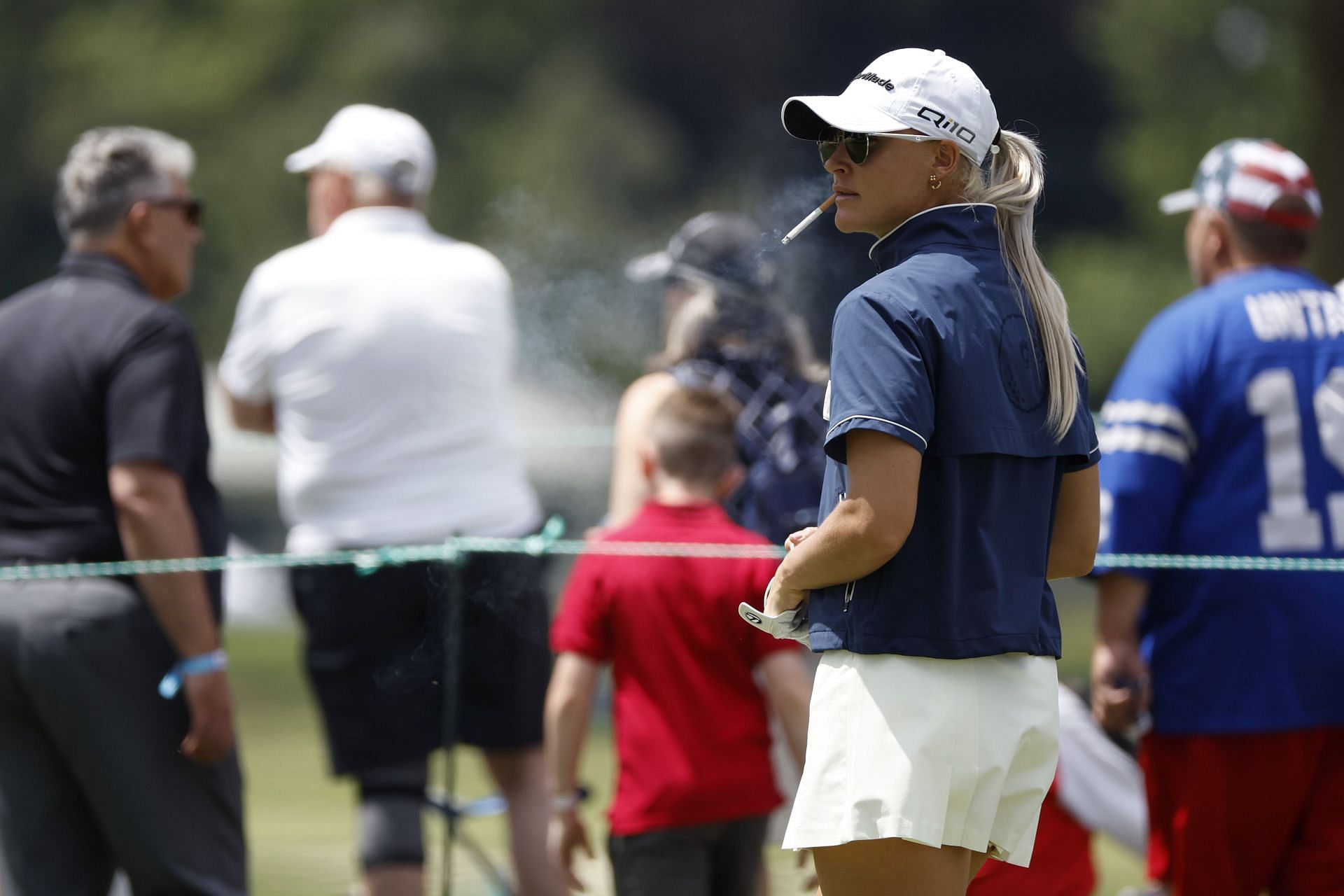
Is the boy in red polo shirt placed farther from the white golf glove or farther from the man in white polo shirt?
the white golf glove

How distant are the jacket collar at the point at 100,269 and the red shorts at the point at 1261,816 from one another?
242 centimetres

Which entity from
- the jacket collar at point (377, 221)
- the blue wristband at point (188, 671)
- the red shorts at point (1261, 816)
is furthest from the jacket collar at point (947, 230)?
the jacket collar at point (377, 221)

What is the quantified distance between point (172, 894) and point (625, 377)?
6240 mm

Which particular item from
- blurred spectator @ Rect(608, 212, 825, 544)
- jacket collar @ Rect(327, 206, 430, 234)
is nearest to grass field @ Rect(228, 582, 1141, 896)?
blurred spectator @ Rect(608, 212, 825, 544)

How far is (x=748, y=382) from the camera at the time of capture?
416 cm

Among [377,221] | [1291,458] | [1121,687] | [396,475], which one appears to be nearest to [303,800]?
[396,475]

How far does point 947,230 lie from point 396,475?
6.16ft

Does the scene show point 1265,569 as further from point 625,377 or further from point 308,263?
point 625,377

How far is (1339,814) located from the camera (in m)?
3.70

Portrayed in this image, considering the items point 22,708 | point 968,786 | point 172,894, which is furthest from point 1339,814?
point 22,708

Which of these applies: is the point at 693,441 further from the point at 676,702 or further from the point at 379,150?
the point at 379,150

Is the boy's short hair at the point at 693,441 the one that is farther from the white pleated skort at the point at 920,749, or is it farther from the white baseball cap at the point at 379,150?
the white pleated skort at the point at 920,749

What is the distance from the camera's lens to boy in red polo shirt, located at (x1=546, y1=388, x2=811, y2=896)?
3.59m

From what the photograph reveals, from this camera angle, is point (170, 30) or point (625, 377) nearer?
point (625, 377)
